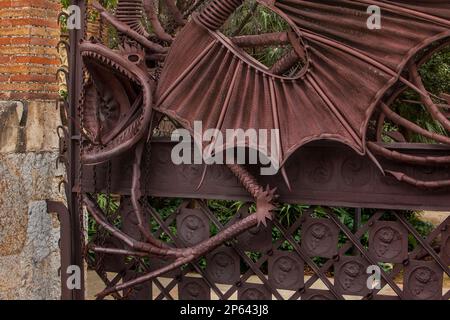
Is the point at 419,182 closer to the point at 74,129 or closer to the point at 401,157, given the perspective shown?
the point at 401,157

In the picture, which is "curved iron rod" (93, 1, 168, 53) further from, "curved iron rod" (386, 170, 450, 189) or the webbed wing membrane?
"curved iron rod" (386, 170, 450, 189)

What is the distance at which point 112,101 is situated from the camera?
2.30m

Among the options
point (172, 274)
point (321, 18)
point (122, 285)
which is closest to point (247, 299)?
point (172, 274)

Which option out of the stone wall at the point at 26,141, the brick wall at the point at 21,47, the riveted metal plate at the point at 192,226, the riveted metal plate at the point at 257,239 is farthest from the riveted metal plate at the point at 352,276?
the brick wall at the point at 21,47

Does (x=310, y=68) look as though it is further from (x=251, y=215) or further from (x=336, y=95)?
(x=251, y=215)

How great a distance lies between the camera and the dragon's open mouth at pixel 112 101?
6.94 feet

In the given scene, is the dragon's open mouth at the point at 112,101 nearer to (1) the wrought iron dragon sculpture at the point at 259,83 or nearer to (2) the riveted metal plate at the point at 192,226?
(1) the wrought iron dragon sculpture at the point at 259,83

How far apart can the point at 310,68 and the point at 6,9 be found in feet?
5.41

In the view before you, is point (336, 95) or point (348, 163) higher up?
point (336, 95)

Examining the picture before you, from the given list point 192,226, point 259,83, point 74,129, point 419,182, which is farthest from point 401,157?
point 74,129

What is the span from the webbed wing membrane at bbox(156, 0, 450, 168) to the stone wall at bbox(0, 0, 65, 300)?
927 millimetres

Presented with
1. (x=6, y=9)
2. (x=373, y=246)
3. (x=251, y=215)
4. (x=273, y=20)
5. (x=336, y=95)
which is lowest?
(x=373, y=246)

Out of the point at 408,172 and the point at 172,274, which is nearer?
the point at 408,172

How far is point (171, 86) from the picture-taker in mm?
2133
